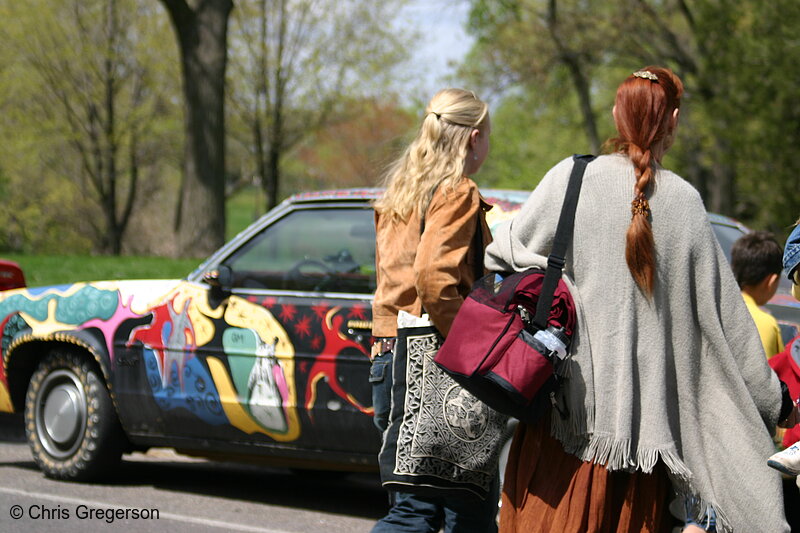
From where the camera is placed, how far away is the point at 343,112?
1416 inches

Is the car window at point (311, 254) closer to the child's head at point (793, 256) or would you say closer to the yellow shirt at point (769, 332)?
the yellow shirt at point (769, 332)

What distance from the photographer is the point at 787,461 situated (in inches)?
101

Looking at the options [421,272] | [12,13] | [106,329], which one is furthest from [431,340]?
[12,13]

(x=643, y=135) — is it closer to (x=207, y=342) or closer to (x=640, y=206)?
(x=640, y=206)

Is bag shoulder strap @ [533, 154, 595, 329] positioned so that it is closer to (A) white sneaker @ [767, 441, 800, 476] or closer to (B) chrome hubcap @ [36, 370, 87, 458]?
(A) white sneaker @ [767, 441, 800, 476]

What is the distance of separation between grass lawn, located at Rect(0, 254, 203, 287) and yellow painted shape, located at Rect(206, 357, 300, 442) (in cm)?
732

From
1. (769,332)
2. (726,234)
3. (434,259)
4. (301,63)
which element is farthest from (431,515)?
(301,63)

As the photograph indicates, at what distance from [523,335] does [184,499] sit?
3.91 meters

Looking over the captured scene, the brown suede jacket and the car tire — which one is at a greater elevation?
the brown suede jacket

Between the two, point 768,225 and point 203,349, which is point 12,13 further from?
point 203,349

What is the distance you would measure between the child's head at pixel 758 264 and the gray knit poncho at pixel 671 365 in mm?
2184

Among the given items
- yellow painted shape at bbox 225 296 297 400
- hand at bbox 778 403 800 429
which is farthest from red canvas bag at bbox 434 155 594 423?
yellow painted shape at bbox 225 296 297 400

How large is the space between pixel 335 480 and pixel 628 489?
183 inches

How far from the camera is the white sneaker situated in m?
2.55
